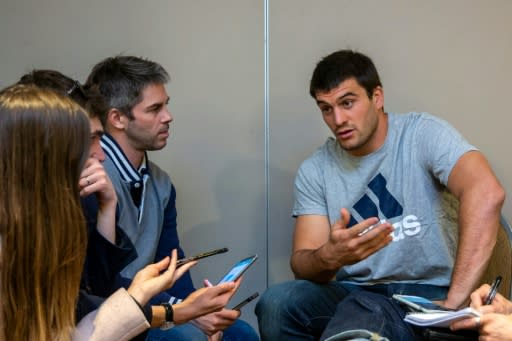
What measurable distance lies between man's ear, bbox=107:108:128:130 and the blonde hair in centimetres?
105

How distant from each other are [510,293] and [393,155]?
0.57 m

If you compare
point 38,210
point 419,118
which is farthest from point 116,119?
point 38,210

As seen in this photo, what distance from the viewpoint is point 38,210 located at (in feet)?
4.00

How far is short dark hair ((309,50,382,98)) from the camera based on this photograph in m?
2.33

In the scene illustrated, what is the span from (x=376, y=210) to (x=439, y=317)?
2.54 feet

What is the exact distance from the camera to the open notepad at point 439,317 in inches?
59.9

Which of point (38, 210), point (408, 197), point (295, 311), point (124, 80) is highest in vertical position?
point (124, 80)

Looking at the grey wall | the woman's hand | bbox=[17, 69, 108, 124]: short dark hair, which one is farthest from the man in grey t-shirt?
bbox=[17, 69, 108, 124]: short dark hair

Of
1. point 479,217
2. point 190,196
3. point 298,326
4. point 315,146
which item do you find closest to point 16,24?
point 190,196

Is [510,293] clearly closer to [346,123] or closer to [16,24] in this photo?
[346,123]

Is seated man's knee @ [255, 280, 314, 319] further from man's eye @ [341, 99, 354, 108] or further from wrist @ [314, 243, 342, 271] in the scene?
man's eye @ [341, 99, 354, 108]

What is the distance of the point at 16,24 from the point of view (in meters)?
2.78

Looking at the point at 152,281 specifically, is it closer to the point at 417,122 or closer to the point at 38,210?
the point at 38,210

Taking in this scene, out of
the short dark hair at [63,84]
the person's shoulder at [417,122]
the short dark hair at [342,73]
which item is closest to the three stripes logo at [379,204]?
the person's shoulder at [417,122]
